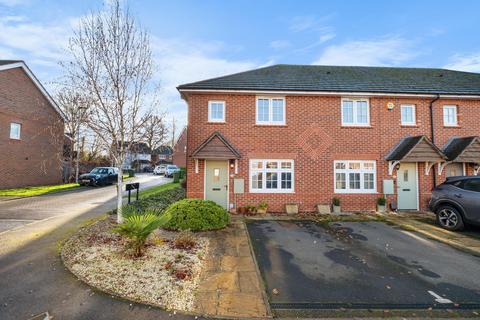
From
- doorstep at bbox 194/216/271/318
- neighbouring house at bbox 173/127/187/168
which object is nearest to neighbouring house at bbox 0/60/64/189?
doorstep at bbox 194/216/271/318

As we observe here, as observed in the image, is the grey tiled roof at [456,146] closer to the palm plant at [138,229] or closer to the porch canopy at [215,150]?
the porch canopy at [215,150]

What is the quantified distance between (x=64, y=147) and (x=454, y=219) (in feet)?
95.0

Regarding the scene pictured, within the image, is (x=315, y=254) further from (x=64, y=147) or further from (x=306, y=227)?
(x=64, y=147)

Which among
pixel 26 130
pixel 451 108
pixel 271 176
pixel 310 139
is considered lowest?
pixel 271 176

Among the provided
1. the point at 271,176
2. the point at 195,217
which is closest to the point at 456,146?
the point at 271,176

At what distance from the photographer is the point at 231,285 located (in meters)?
4.14

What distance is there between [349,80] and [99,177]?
21.4 m

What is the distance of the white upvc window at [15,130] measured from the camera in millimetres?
17075

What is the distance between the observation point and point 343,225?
877 centimetres

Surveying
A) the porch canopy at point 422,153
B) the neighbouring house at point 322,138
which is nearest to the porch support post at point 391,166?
the neighbouring house at point 322,138

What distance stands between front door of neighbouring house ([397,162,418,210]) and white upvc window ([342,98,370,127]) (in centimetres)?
283

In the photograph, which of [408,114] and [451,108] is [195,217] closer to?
[408,114]

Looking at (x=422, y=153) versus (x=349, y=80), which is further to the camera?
(x=349, y=80)

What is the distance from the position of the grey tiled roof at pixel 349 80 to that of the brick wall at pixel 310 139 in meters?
0.51
